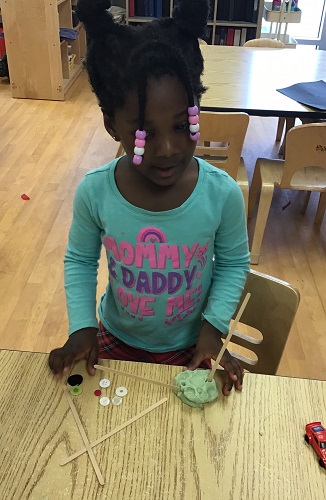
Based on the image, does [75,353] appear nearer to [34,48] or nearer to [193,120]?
[193,120]

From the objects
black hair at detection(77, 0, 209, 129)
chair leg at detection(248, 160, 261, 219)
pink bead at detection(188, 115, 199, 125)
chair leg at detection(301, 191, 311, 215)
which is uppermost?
black hair at detection(77, 0, 209, 129)

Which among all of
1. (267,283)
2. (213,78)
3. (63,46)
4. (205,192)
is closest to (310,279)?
(213,78)

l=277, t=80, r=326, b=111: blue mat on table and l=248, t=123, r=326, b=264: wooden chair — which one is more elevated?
l=277, t=80, r=326, b=111: blue mat on table

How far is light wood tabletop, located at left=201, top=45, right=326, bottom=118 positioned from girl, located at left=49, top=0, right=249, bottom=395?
131 cm

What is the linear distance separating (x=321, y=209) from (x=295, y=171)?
0.62 metres

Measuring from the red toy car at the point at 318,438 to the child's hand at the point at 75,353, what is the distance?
1.12ft

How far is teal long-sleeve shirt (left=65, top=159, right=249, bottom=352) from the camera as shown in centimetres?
88

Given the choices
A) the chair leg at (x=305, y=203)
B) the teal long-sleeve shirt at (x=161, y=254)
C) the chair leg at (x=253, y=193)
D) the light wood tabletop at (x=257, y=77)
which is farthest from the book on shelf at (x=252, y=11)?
the teal long-sleeve shirt at (x=161, y=254)

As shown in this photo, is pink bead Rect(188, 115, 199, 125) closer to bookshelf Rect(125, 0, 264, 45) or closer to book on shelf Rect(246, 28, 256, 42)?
bookshelf Rect(125, 0, 264, 45)

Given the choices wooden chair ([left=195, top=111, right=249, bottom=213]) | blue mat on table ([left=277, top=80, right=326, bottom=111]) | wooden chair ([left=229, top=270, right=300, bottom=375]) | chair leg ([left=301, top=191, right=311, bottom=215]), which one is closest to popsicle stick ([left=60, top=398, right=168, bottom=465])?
wooden chair ([left=229, top=270, right=300, bottom=375])

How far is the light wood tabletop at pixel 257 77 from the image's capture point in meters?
2.13

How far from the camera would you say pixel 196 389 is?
72 centimetres

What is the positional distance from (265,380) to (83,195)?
Result: 1.51 ft

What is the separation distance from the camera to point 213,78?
2527mm
